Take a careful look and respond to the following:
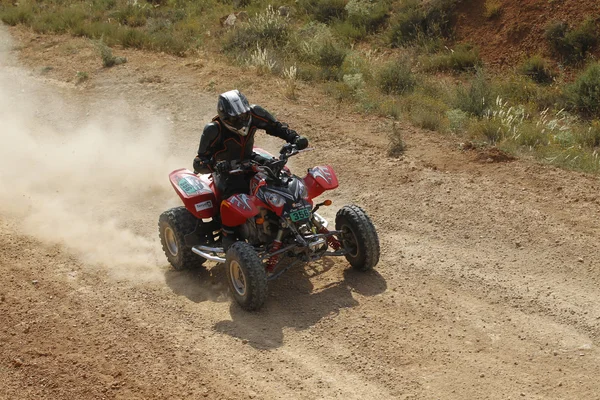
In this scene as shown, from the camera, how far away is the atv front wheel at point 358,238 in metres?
8.16

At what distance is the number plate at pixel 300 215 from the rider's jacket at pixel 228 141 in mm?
1008

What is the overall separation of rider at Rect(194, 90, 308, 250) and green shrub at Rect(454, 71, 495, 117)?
255 inches

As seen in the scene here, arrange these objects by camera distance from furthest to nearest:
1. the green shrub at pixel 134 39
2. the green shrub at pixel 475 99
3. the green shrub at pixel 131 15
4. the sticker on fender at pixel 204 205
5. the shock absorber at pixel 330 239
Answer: the green shrub at pixel 131 15 → the green shrub at pixel 134 39 → the green shrub at pixel 475 99 → the sticker on fender at pixel 204 205 → the shock absorber at pixel 330 239

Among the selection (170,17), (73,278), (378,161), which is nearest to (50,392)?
(73,278)

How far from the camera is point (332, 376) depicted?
6719 mm

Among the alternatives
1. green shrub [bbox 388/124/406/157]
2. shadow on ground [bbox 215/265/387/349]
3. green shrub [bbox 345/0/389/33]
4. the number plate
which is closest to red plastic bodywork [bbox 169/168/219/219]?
shadow on ground [bbox 215/265/387/349]

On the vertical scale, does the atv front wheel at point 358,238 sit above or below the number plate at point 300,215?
below

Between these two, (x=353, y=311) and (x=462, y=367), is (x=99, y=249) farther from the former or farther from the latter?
(x=462, y=367)

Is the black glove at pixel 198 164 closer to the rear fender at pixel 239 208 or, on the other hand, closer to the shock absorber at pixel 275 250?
the rear fender at pixel 239 208

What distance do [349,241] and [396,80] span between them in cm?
854

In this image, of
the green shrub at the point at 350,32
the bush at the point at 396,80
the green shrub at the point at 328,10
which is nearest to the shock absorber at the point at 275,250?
the bush at the point at 396,80

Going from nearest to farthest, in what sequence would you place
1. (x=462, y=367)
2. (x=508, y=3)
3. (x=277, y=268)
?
(x=462, y=367) < (x=277, y=268) < (x=508, y=3)

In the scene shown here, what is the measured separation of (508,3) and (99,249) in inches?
541

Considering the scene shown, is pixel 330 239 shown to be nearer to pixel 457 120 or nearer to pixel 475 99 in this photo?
pixel 457 120
